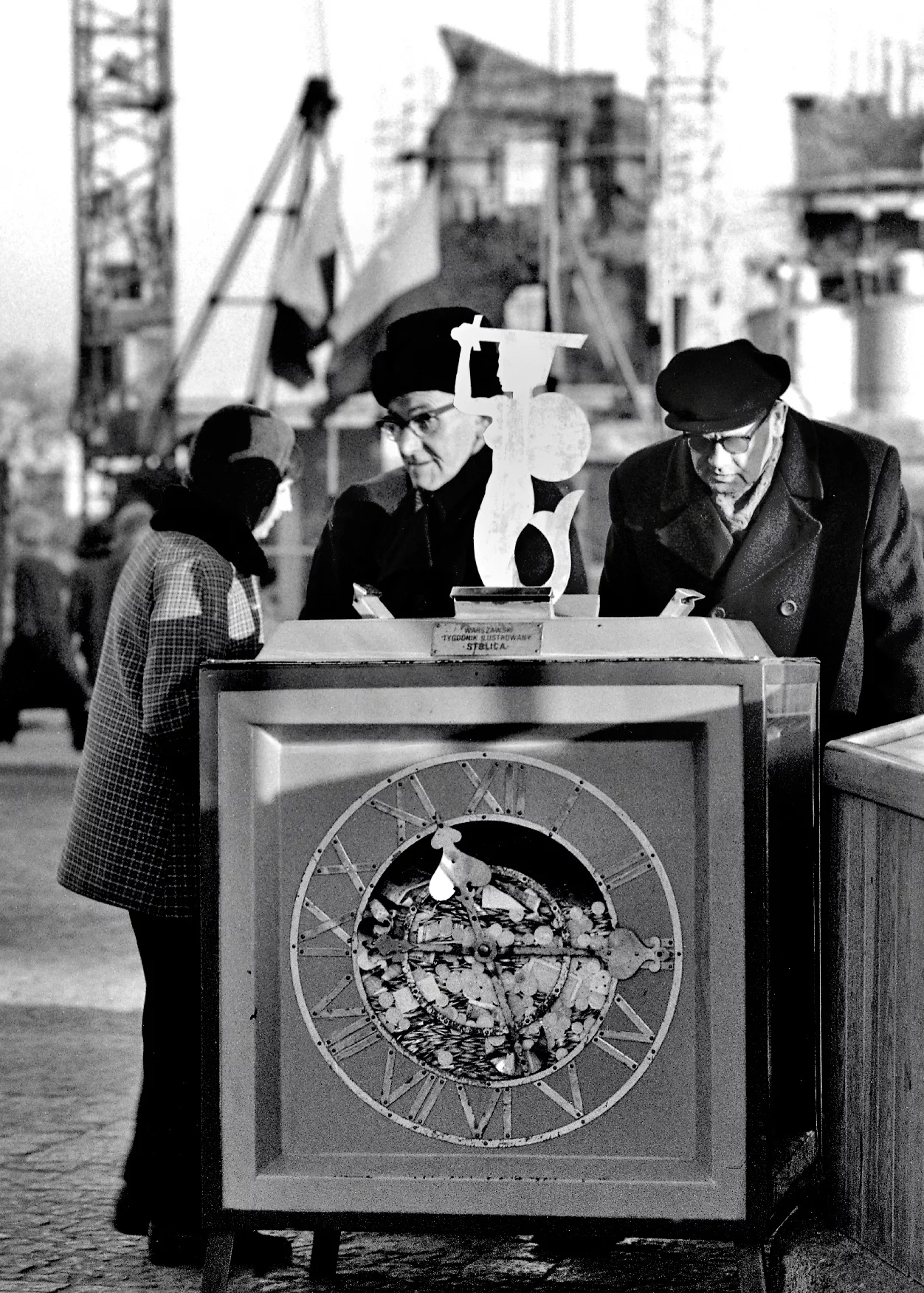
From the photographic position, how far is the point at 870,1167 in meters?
3.33

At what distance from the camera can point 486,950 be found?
10.1 ft

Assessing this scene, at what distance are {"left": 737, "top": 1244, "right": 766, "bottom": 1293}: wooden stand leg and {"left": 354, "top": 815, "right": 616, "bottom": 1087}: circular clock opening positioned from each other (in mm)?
421

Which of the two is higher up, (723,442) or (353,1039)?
(723,442)

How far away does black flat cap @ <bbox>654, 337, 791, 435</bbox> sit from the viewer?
363 cm

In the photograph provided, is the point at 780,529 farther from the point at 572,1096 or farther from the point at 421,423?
the point at 572,1096

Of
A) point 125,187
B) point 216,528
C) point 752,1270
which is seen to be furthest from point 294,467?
point 125,187

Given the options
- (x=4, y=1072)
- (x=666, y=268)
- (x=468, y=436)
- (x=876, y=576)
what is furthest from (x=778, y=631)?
(x=666, y=268)

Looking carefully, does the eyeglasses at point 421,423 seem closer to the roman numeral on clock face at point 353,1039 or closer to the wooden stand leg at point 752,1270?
the roman numeral on clock face at point 353,1039

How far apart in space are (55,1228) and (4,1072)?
1376mm

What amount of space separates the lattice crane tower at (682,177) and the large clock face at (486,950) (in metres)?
21.1

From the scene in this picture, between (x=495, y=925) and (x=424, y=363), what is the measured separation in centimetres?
127

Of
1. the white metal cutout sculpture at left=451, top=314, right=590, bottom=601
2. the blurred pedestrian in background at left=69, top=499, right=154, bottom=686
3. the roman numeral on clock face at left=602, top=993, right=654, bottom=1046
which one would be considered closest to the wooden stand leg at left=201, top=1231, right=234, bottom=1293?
Result: the roman numeral on clock face at left=602, top=993, right=654, bottom=1046

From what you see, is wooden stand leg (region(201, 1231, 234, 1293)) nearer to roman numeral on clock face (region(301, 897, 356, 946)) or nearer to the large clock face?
the large clock face

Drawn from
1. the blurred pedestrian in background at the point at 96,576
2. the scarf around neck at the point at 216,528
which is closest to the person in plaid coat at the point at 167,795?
the scarf around neck at the point at 216,528
